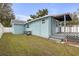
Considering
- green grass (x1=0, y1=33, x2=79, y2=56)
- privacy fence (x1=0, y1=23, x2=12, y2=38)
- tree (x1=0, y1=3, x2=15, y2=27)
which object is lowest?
green grass (x1=0, y1=33, x2=79, y2=56)

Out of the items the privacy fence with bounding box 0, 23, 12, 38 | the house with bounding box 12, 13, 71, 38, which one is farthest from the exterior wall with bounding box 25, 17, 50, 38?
the privacy fence with bounding box 0, 23, 12, 38

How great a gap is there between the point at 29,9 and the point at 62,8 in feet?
1.65

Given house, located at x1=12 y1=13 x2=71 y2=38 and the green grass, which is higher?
house, located at x1=12 y1=13 x2=71 y2=38

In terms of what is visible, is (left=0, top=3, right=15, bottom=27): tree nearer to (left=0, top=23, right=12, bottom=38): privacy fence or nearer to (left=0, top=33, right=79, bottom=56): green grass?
(left=0, top=23, right=12, bottom=38): privacy fence

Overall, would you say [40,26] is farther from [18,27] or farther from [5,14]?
[5,14]

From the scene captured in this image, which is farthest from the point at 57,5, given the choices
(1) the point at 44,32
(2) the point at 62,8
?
(1) the point at 44,32

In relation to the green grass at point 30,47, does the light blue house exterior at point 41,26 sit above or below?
above

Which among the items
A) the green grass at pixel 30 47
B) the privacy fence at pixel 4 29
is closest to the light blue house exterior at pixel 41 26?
the green grass at pixel 30 47

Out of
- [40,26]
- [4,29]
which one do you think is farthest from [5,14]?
[40,26]

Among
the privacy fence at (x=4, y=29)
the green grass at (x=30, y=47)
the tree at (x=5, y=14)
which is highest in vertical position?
the tree at (x=5, y=14)

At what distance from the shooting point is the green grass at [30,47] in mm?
6156

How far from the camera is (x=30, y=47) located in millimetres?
6195

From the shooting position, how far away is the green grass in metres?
6.16

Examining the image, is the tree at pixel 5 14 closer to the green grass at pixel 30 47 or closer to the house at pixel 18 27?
the house at pixel 18 27
